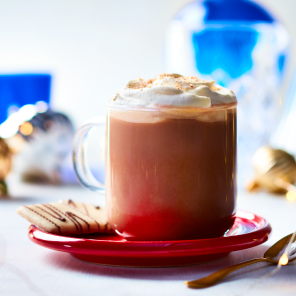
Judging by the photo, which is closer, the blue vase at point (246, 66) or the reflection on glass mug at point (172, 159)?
the reflection on glass mug at point (172, 159)

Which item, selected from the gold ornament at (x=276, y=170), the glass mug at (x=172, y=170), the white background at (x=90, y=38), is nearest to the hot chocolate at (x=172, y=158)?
the glass mug at (x=172, y=170)

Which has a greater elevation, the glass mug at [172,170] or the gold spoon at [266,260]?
the glass mug at [172,170]

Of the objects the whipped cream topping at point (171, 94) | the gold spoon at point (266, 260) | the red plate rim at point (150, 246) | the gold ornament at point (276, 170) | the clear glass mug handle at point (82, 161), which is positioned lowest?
the gold ornament at point (276, 170)

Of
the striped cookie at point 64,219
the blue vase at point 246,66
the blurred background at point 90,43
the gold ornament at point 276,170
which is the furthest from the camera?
the blurred background at point 90,43

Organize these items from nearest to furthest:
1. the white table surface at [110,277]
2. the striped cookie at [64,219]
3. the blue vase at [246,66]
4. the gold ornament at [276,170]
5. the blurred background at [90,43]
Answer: the white table surface at [110,277] < the striped cookie at [64,219] < the gold ornament at [276,170] < the blue vase at [246,66] < the blurred background at [90,43]

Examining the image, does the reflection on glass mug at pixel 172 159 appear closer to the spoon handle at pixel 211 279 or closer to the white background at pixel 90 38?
the spoon handle at pixel 211 279

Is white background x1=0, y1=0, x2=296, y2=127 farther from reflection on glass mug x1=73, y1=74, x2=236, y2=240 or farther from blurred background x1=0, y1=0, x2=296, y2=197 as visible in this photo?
reflection on glass mug x1=73, y1=74, x2=236, y2=240

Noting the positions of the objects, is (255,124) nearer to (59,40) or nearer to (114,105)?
(114,105)

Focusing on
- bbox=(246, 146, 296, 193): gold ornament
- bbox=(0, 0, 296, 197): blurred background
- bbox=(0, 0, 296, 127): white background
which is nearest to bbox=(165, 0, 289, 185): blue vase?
bbox=(246, 146, 296, 193): gold ornament
